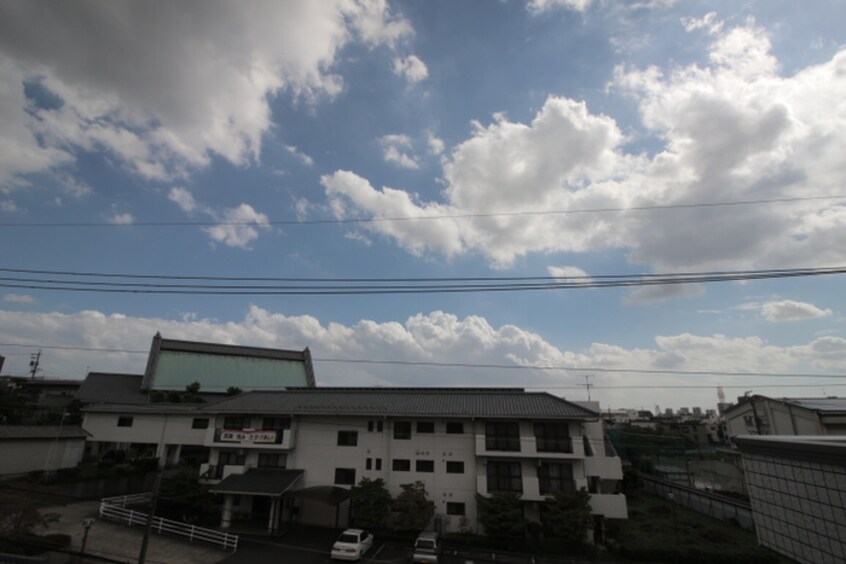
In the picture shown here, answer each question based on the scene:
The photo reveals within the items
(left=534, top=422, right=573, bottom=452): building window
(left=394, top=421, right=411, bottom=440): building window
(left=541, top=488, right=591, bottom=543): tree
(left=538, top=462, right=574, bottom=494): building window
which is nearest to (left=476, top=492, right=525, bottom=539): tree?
(left=541, top=488, right=591, bottom=543): tree

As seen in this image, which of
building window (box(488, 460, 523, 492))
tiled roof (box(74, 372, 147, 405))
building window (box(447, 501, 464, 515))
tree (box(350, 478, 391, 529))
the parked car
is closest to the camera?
the parked car

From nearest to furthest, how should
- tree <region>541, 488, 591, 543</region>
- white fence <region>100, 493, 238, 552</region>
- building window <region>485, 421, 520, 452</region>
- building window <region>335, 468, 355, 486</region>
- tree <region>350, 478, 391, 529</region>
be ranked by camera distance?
tree <region>541, 488, 591, 543</region> < white fence <region>100, 493, 238, 552</region> < tree <region>350, 478, 391, 529</region> < building window <region>485, 421, 520, 452</region> < building window <region>335, 468, 355, 486</region>

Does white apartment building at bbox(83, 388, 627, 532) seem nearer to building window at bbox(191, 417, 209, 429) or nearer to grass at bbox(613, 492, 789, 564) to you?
grass at bbox(613, 492, 789, 564)

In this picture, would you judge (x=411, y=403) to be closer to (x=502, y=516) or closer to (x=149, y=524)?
(x=502, y=516)

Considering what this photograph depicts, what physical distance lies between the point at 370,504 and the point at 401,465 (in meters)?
3.64

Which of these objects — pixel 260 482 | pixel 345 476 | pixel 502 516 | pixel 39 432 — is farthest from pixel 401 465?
pixel 39 432

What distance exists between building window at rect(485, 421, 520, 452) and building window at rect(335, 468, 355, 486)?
32.2ft

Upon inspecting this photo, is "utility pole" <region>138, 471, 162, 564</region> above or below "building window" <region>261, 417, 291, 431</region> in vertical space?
below

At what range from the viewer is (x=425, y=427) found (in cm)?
3111

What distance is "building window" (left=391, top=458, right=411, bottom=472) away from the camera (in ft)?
99.5

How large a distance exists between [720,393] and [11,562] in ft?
491

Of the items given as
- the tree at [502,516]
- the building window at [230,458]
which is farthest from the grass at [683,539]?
the building window at [230,458]

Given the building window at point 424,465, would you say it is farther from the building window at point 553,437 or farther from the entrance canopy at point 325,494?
the building window at point 553,437

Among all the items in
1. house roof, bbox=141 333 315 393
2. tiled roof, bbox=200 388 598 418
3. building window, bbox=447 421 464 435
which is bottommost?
building window, bbox=447 421 464 435
